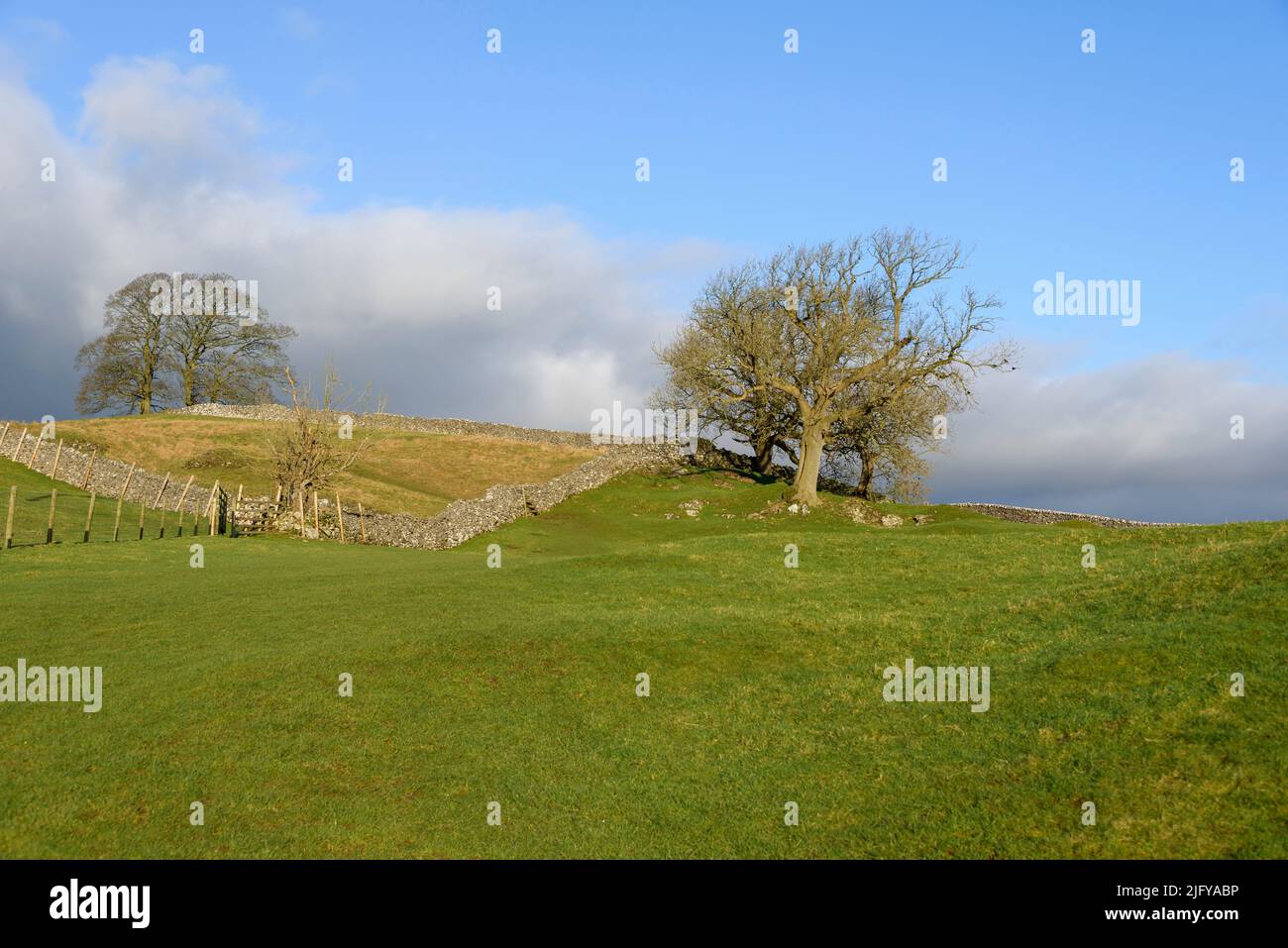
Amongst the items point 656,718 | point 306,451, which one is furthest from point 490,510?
point 656,718

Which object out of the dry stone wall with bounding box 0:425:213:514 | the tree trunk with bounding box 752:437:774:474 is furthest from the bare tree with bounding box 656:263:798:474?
the dry stone wall with bounding box 0:425:213:514

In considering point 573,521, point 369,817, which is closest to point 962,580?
point 369,817

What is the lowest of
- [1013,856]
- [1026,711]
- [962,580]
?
[1013,856]

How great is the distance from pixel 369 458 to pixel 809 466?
37122mm

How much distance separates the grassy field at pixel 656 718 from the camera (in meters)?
11.4

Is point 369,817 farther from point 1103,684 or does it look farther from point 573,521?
point 573,521

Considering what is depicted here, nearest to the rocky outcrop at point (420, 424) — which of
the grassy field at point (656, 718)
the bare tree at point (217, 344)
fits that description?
the bare tree at point (217, 344)

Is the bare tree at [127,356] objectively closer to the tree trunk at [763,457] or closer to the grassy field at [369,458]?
the grassy field at [369,458]

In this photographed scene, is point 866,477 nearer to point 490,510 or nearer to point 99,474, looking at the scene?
point 490,510

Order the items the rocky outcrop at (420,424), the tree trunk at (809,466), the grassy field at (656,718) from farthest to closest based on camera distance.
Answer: the rocky outcrop at (420,424)
the tree trunk at (809,466)
the grassy field at (656,718)

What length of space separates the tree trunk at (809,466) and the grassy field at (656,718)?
94.6ft
